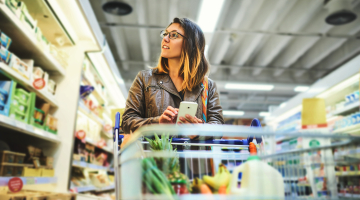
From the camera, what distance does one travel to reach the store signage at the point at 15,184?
2.14 meters

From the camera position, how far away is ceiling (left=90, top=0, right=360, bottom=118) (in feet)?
20.1

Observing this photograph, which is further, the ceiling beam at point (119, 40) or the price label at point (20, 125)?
the ceiling beam at point (119, 40)

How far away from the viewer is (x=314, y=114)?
4.36m

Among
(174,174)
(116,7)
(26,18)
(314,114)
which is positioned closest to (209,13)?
(116,7)

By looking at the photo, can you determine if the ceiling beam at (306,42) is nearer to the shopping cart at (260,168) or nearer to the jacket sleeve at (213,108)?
the jacket sleeve at (213,108)

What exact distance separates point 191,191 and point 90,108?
3469 millimetres

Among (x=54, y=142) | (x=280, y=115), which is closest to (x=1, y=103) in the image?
(x=54, y=142)

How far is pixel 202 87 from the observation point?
1.78 meters

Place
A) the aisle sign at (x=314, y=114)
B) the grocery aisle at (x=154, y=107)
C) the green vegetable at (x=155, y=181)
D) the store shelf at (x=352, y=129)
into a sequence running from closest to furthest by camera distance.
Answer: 1. the green vegetable at (x=155, y=181)
2. the grocery aisle at (x=154, y=107)
3. the aisle sign at (x=314, y=114)
4. the store shelf at (x=352, y=129)

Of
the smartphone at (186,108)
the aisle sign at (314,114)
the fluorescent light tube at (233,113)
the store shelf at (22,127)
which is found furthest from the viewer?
the fluorescent light tube at (233,113)

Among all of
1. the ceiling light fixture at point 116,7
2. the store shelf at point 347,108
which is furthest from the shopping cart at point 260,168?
the ceiling light fixture at point 116,7

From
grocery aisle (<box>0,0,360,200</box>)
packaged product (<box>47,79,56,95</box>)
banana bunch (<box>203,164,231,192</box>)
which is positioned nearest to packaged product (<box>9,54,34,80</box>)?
grocery aisle (<box>0,0,360,200</box>)

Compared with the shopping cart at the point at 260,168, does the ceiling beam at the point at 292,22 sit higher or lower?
higher

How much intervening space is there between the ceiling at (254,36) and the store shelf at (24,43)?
59.1 inches
